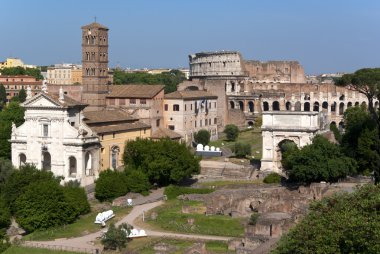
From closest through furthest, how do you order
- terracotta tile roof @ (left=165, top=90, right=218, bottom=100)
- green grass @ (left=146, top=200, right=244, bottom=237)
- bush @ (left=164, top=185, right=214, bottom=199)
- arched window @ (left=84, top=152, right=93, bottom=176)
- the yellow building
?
1. green grass @ (left=146, top=200, right=244, bottom=237)
2. bush @ (left=164, top=185, right=214, bottom=199)
3. arched window @ (left=84, top=152, right=93, bottom=176)
4. the yellow building
5. terracotta tile roof @ (left=165, top=90, right=218, bottom=100)

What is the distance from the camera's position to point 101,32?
6769cm

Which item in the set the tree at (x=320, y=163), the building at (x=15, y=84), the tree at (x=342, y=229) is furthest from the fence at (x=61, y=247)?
the building at (x=15, y=84)

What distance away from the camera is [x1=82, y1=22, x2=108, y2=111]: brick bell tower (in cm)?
6738

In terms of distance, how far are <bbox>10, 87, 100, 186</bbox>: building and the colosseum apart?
3052 centimetres

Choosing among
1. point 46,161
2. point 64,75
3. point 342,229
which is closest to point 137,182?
point 46,161

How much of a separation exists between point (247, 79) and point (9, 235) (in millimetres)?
76206

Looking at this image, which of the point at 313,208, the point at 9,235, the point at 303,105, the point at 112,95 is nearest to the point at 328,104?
the point at 303,105

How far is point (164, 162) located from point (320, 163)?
39.0 feet

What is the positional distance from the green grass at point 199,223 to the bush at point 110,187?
16.0 feet

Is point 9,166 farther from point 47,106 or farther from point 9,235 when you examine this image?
point 9,235

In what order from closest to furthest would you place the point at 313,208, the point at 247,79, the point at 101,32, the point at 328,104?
the point at 313,208, the point at 101,32, the point at 328,104, the point at 247,79

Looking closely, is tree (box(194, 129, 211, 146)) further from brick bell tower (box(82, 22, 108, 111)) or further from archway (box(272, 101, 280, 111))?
archway (box(272, 101, 280, 111))

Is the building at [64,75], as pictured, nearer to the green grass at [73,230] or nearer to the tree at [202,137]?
the tree at [202,137]

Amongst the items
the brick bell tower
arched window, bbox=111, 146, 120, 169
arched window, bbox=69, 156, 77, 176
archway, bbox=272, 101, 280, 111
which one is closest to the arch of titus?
arched window, bbox=111, 146, 120, 169
